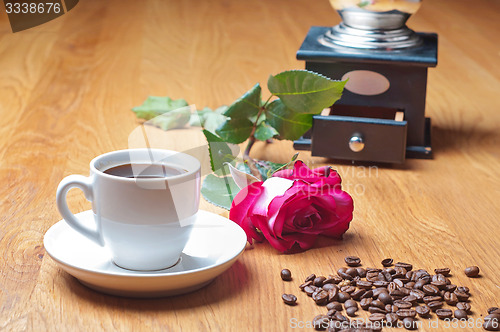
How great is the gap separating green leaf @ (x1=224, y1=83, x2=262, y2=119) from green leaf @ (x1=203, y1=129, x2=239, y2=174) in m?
0.09

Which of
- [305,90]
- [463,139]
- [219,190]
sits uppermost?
[305,90]

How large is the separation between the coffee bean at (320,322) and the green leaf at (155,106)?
783 millimetres

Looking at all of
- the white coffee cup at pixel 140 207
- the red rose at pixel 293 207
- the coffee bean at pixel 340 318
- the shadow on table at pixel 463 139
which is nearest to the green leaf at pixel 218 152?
the red rose at pixel 293 207

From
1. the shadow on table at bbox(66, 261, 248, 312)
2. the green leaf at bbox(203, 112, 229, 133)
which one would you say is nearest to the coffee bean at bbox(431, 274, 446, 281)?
the shadow on table at bbox(66, 261, 248, 312)

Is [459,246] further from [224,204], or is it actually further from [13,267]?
[13,267]

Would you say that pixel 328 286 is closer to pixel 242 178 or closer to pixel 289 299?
pixel 289 299

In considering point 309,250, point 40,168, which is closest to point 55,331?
point 309,250

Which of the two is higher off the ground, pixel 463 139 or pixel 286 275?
pixel 286 275

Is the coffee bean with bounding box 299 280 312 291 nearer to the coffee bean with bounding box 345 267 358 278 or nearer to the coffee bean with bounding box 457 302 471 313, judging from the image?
the coffee bean with bounding box 345 267 358 278

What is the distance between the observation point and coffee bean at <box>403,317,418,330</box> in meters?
0.68

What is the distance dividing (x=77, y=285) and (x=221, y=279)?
163mm

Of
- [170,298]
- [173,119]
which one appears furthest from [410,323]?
[173,119]

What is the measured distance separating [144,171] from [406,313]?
→ 0.32 metres

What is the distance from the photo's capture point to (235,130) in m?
1.08
